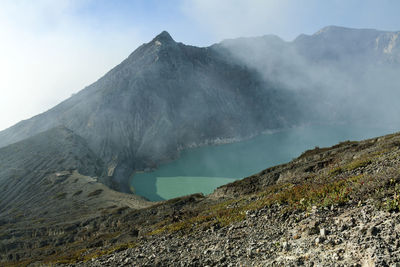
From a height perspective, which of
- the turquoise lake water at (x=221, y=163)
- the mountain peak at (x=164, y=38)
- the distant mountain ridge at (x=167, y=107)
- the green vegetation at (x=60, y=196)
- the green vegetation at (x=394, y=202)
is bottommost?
the turquoise lake water at (x=221, y=163)

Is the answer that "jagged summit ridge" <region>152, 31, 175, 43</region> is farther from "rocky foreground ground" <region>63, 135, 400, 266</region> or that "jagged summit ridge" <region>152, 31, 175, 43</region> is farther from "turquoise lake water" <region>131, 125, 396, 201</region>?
"rocky foreground ground" <region>63, 135, 400, 266</region>

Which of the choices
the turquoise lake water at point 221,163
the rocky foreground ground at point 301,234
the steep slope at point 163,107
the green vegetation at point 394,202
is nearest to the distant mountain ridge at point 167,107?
the steep slope at point 163,107

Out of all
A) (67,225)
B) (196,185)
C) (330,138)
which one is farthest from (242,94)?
(67,225)

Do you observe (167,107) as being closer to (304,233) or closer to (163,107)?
(163,107)

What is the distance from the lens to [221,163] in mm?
105500

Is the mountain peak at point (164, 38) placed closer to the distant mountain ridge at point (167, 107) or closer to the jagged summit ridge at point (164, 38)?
the jagged summit ridge at point (164, 38)

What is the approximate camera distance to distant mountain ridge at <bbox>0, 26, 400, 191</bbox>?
11050cm

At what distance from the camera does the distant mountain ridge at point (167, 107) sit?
363 ft

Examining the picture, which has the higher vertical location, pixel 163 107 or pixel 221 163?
pixel 163 107

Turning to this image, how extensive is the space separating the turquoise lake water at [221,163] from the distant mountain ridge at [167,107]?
7.47m

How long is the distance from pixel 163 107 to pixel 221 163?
50.5m

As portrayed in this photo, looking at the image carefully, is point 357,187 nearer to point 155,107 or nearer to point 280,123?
point 155,107

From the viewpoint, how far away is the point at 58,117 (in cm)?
12394

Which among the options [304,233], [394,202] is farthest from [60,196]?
[394,202]
